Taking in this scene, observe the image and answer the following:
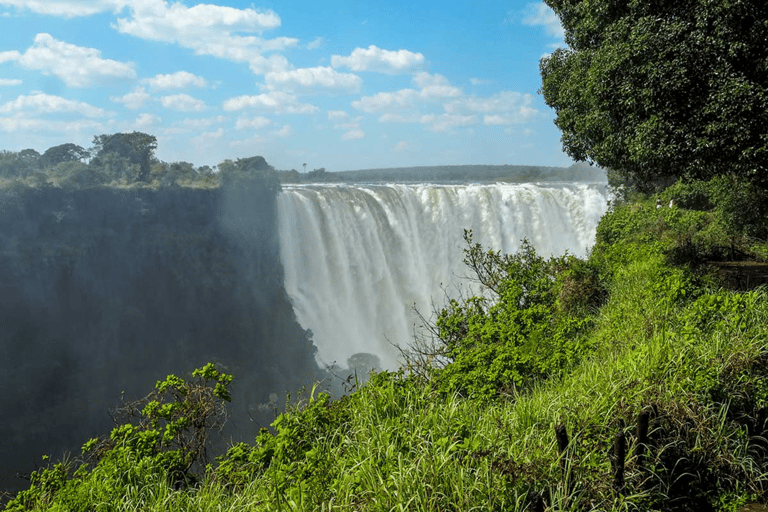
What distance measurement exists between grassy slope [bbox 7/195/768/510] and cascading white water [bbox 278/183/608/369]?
24.4 metres

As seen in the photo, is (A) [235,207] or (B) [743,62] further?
(A) [235,207]

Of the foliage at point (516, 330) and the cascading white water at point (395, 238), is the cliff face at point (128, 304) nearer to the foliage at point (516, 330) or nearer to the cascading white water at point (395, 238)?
the cascading white water at point (395, 238)

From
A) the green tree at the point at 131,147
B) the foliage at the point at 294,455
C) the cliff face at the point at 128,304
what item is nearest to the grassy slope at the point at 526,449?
the foliage at the point at 294,455

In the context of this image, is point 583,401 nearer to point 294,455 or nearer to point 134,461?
point 294,455

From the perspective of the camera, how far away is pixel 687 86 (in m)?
8.17

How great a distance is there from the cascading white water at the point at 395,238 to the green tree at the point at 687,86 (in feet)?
64.2

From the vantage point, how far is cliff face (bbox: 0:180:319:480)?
27.4 metres

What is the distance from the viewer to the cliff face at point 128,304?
27.4 metres

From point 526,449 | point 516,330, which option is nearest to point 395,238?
point 516,330

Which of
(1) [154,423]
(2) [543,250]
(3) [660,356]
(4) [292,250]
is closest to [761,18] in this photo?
(3) [660,356]

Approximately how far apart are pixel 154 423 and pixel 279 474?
6.45ft

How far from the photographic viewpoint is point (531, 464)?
3.30 meters

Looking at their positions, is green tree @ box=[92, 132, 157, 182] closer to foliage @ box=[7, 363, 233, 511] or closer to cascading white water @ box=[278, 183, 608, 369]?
cascading white water @ box=[278, 183, 608, 369]

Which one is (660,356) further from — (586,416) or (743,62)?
(743,62)
